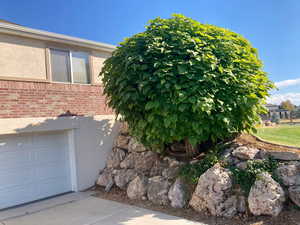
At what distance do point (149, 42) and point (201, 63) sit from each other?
1.33m


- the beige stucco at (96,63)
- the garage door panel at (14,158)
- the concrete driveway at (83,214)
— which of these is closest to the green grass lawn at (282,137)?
A: the concrete driveway at (83,214)

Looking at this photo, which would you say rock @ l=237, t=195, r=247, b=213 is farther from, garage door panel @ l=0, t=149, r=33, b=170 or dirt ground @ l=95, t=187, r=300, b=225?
garage door panel @ l=0, t=149, r=33, b=170

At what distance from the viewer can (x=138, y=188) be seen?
19.1 ft

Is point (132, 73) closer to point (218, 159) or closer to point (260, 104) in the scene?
point (218, 159)

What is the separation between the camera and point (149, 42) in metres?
5.09

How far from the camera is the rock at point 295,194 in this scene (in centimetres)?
392

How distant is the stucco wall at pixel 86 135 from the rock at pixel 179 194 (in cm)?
326

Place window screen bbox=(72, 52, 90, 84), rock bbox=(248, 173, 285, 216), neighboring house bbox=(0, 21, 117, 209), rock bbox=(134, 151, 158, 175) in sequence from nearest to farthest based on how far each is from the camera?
rock bbox=(248, 173, 285, 216), neighboring house bbox=(0, 21, 117, 209), rock bbox=(134, 151, 158, 175), window screen bbox=(72, 52, 90, 84)

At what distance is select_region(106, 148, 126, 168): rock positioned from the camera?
7277mm

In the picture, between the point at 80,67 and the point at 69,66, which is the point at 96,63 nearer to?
the point at 80,67

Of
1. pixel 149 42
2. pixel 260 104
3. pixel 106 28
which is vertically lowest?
pixel 260 104

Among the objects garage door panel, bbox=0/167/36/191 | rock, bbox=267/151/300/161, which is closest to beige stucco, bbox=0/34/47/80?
garage door panel, bbox=0/167/36/191

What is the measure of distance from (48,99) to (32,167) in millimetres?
2089

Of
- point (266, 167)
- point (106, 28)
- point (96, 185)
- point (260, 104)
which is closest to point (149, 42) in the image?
point (260, 104)
